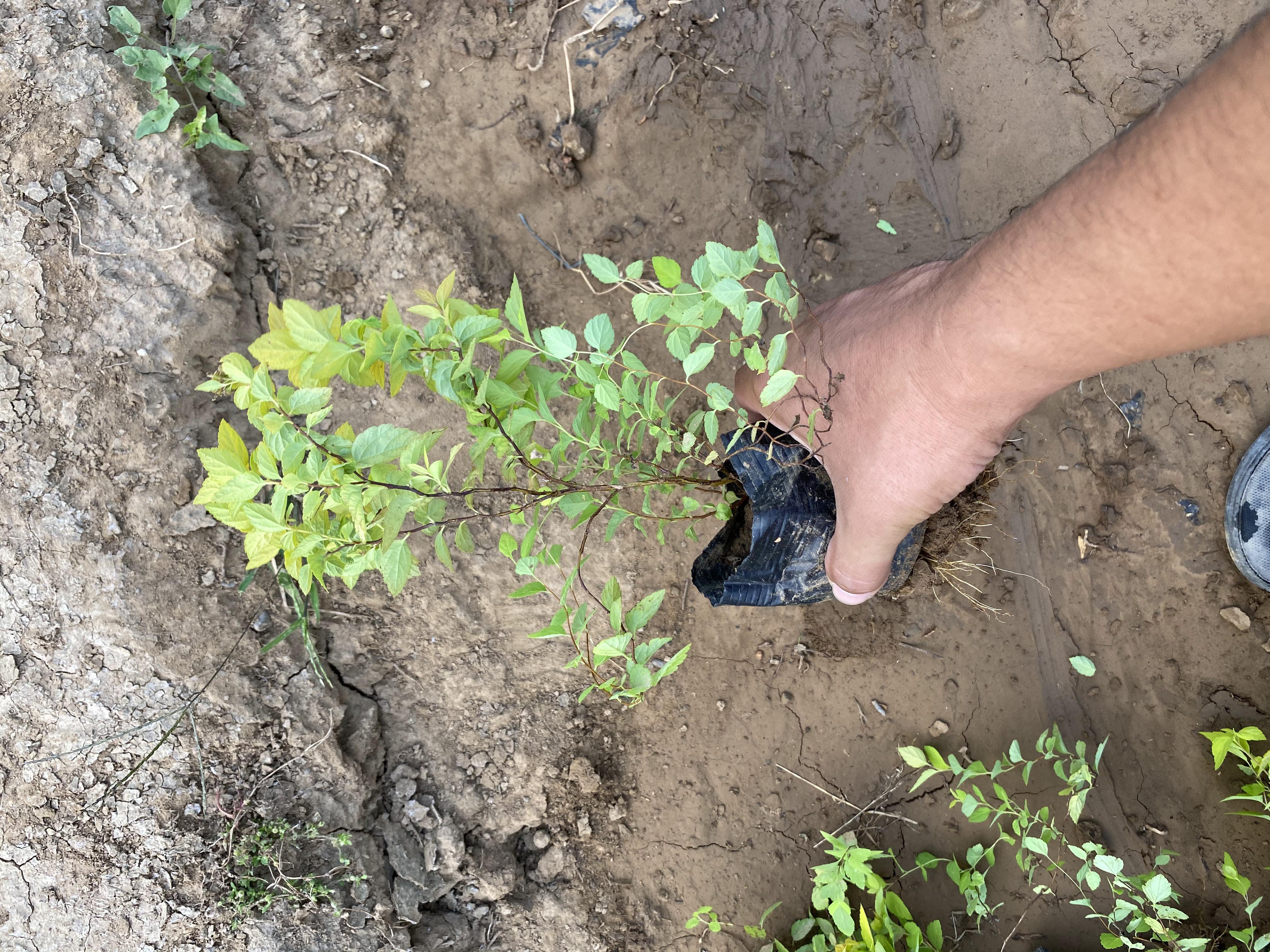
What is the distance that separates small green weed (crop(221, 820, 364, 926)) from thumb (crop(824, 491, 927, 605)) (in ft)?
5.26

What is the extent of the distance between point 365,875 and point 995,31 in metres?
3.40

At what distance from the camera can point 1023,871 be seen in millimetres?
2334

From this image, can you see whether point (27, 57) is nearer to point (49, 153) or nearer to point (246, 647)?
point (49, 153)

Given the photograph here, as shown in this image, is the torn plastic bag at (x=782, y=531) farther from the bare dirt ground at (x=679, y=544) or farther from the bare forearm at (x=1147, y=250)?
the bare forearm at (x=1147, y=250)

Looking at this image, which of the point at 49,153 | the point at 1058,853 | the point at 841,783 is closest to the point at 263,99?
the point at 49,153

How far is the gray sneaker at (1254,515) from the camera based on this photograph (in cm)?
223

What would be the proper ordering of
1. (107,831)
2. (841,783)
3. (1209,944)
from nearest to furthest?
(107,831), (1209,944), (841,783)

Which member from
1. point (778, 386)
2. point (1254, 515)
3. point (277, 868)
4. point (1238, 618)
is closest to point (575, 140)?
point (778, 386)

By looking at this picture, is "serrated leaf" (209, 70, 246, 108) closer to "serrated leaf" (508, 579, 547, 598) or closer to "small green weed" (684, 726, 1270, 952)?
"serrated leaf" (508, 579, 547, 598)

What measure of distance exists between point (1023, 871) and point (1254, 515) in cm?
137

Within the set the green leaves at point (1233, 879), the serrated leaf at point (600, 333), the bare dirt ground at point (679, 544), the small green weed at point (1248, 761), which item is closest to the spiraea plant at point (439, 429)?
the serrated leaf at point (600, 333)

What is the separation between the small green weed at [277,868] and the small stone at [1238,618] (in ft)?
9.39

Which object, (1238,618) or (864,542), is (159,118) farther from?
(1238,618)

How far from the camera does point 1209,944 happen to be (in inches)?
87.8
